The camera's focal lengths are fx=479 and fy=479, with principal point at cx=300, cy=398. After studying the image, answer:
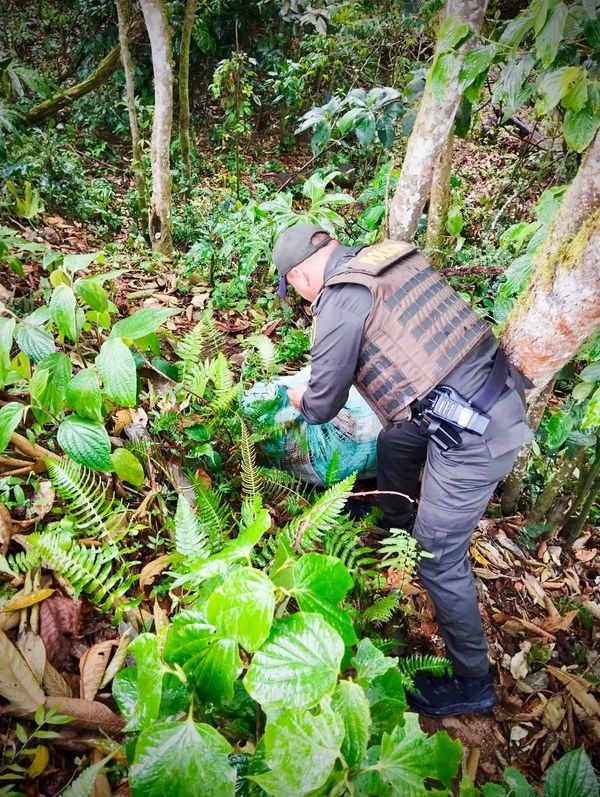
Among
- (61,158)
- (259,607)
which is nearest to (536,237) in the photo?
(259,607)

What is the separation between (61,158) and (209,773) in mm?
6341

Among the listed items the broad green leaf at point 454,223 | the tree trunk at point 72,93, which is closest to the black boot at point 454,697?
the broad green leaf at point 454,223

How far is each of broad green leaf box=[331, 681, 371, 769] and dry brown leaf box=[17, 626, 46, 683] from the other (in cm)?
127

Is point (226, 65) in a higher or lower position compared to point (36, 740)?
higher

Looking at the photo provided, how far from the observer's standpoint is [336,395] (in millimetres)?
2477

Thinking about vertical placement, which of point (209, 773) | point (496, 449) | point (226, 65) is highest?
point (226, 65)

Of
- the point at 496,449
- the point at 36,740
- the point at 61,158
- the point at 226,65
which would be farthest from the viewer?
the point at 226,65

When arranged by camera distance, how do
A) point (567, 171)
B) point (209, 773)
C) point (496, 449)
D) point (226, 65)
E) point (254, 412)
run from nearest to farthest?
point (209, 773) → point (496, 449) → point (254, 412) → point (567, 171) → point (226, 65)

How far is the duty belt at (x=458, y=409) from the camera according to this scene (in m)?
2.23

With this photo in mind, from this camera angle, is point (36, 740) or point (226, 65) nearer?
point (36, 740)

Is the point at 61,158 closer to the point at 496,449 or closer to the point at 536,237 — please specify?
the point at 536,237

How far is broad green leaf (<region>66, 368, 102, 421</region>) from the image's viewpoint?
181 cm

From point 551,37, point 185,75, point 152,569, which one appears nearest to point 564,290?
point 551,37

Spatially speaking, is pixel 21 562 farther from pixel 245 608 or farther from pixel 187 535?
pixel 245 608
